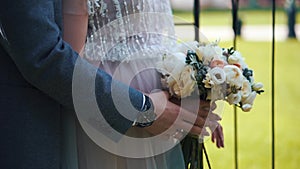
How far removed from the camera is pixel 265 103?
23.0 feet

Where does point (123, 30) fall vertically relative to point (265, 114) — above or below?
above

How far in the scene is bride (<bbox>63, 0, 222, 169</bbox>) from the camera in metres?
1.39

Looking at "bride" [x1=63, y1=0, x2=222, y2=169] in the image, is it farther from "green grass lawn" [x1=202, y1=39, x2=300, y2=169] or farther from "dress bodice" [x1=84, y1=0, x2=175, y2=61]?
"green grass lawn" [x1=202, y1=39, x2=300, y2=169]

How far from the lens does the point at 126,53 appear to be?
1427 millimetres

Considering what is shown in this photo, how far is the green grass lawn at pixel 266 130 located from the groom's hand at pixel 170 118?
10.2 ft

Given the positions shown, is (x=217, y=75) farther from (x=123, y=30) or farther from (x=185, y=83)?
(x=123, y=30)

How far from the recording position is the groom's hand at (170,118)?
135cm

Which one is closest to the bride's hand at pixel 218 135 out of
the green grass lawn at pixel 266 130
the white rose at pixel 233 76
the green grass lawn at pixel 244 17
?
the white rose at pixel 233 76

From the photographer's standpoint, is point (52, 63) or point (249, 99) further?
point (249, 99)

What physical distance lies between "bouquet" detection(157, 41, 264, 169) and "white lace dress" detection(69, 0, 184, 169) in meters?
0.06

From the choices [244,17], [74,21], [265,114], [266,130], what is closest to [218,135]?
[74,21]

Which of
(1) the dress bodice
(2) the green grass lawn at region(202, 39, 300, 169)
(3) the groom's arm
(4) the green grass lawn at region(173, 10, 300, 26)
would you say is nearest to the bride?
(1) the dress bodice

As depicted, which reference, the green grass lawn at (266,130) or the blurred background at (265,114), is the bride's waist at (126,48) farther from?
the green grass lawn at (266,130)

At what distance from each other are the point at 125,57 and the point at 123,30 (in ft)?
0.22
